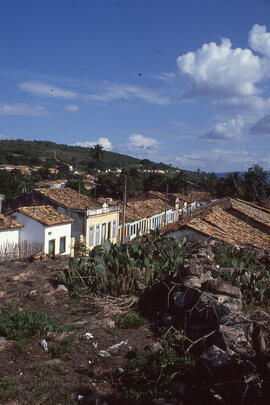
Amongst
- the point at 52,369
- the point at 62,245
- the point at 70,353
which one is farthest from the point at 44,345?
the point at 62,245

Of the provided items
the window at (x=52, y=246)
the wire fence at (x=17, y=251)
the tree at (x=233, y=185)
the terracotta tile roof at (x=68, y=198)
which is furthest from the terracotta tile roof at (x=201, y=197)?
the wire fence at (x=17, y=251)

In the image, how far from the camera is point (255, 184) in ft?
190

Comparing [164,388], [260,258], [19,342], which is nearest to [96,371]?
[164,388]

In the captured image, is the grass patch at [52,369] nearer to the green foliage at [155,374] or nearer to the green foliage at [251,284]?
the green foliage at [155,374]

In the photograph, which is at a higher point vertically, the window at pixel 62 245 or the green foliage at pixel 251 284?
the green foliage at pixel 251 284

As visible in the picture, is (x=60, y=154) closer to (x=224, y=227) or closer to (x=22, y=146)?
(x=22, y=146)

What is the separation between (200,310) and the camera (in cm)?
568

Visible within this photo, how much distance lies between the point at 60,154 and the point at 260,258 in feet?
420

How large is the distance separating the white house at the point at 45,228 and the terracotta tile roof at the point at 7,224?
60 cm

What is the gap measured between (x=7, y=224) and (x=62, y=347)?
55.6ft

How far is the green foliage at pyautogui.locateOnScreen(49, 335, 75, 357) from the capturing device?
5086 millimetres

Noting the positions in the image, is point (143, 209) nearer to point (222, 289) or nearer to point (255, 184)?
point (255, 184)

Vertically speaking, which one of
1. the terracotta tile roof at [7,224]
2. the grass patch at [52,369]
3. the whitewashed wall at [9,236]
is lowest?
the whitewashed wall at [9,236]

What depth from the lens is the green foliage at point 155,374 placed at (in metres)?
4.05
